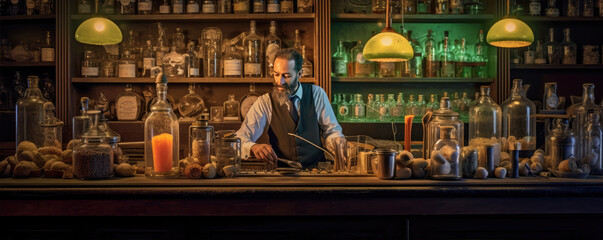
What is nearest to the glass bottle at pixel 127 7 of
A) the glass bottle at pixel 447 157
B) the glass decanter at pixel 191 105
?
the glass decanter at pixel 191 105

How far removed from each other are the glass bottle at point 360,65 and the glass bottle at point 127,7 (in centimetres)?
158

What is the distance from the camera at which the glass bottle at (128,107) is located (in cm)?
373

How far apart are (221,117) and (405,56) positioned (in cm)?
157

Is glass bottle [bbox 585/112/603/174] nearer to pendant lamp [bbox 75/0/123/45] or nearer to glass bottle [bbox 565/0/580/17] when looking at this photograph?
glass bottle [bbox 565/0/580/17]

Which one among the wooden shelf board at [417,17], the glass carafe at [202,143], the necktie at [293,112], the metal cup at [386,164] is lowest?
the metal cup at [386,164]

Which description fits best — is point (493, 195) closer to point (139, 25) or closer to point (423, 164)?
point (423, 164)

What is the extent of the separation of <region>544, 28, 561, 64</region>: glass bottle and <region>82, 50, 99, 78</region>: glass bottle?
125 inches

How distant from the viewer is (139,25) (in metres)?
3.89

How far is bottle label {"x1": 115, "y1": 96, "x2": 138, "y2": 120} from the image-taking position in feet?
12.3

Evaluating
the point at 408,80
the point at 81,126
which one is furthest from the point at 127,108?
the point at 408,80

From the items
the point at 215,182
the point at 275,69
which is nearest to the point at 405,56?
the point at 275,69

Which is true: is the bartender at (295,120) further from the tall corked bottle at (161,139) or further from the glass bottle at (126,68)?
the tall corked bottle at (161,139)

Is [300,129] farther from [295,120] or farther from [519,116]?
[519,116]

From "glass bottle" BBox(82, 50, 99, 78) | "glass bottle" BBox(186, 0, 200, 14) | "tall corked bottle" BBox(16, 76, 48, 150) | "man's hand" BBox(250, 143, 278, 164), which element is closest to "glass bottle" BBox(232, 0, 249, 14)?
"glass bottle" BBox(186, 0, 200, 14)
